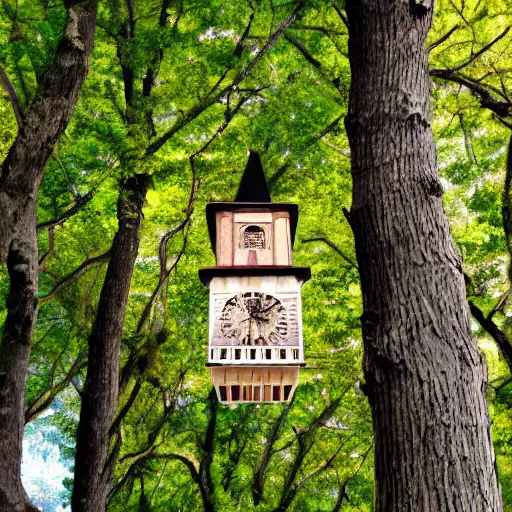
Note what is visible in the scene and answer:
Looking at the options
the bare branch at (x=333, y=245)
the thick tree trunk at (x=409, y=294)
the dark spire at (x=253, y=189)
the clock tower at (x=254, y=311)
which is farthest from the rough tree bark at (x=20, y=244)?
the bare branch at (x=333, y=245)

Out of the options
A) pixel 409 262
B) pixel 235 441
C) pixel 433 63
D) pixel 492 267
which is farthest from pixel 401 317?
pixel 235 441

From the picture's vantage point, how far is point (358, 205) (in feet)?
8.69

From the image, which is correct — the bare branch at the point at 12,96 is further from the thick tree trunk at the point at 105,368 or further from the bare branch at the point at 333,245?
the bare branch at the point at 333,245

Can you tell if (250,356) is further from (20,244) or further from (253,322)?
(20,244)

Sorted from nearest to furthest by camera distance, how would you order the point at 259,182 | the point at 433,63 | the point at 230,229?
the point at 230,229 < the point at 259,182 < the point at 433,63

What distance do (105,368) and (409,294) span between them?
5013 mm

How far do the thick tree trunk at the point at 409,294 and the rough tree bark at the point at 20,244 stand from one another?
3.05 meters

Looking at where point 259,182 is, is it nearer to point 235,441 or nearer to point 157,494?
point 235,441

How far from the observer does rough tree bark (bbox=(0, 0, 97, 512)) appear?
4.30 m

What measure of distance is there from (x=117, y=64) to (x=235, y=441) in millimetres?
8378

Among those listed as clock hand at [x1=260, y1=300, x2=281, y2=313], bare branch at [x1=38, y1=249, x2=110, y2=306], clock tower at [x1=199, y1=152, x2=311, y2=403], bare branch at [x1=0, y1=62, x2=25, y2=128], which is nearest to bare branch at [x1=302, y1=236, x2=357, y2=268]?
bare branch at [x1=38, y1=249, x2=110, y2=306]

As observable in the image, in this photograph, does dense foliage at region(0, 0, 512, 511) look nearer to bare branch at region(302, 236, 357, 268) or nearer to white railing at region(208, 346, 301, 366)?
bare branch at region(302, 236, 357, 268)

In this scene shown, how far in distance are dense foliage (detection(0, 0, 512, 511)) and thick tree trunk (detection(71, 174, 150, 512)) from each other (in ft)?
0.92

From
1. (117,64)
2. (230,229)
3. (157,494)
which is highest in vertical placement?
(117,64)
